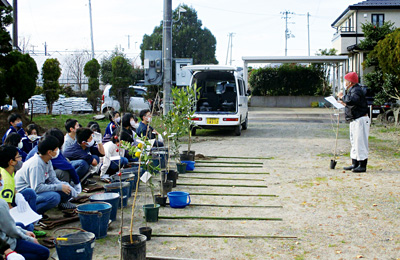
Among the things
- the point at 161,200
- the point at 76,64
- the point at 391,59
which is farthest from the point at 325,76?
the point at 161,200

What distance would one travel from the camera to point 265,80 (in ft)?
104

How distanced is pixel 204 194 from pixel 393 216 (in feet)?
8.48

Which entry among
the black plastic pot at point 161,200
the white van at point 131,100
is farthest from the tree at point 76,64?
the black plastic pot at point 161,200

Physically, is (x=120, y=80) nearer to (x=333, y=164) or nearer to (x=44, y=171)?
(x=333, y=164)

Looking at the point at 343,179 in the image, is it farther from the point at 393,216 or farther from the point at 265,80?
the point at 265,80

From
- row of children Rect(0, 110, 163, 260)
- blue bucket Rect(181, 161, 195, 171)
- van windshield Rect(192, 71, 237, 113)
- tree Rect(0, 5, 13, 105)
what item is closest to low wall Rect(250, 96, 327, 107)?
van windshield Rect(192, 71, 237, 113)

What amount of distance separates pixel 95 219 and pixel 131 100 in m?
16.7

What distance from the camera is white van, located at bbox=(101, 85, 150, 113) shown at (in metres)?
18.7

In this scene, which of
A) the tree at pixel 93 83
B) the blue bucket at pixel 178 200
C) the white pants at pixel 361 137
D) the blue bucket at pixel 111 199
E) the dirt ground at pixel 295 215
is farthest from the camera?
the tree at pixel 93 83

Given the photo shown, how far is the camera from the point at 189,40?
36.0m

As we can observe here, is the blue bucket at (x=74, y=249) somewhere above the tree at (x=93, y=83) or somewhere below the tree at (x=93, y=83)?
below

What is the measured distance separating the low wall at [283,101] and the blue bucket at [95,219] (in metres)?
28.0

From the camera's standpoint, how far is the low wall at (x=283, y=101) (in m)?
31.0

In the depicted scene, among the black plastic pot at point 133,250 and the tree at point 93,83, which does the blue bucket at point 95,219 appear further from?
the tree at point 93,83
